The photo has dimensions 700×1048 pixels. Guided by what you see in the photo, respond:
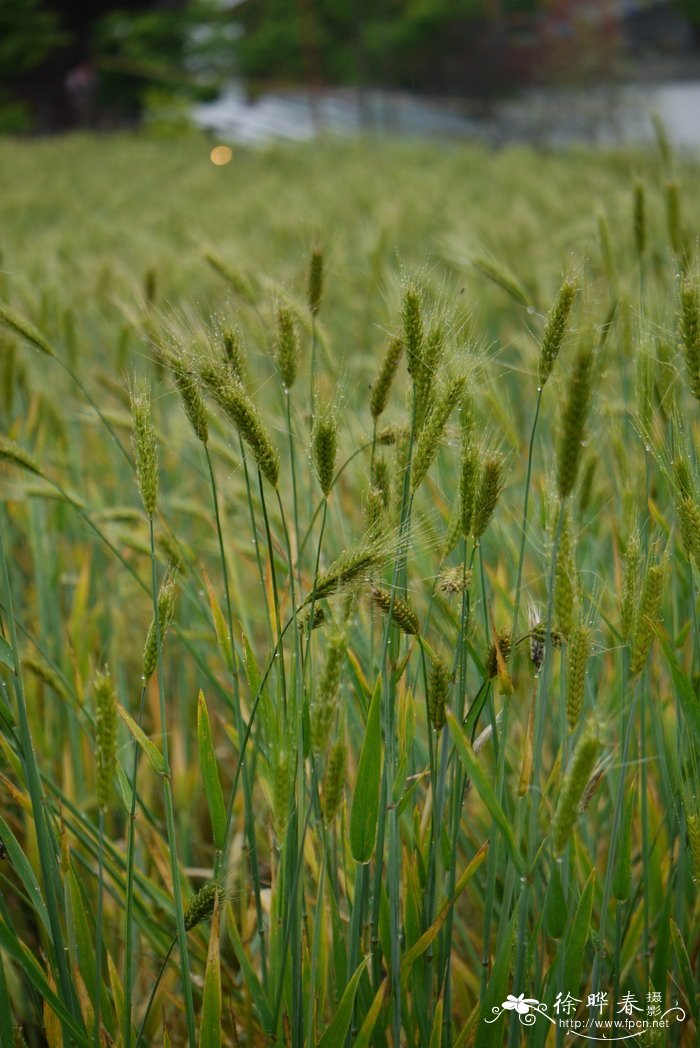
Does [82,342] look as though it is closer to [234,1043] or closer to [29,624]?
[29,624]

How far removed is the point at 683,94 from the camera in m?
17.1

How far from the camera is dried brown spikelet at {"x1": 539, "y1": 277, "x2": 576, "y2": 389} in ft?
2.33

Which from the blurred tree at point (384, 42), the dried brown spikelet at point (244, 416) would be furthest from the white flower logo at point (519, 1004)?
the blurred tree at point (384, 42)

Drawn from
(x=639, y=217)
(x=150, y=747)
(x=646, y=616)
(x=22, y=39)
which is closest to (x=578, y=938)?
(x=646, y=616)

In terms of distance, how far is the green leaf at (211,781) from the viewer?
71 centimetres

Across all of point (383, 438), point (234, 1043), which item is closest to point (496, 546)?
point (383, 438)

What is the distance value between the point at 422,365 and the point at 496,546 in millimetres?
670

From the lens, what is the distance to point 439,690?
698 mm

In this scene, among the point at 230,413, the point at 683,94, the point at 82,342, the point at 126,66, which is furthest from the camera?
the point at 126,66

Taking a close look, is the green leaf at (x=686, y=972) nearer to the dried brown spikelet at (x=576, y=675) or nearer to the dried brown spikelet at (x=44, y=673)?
the dried brown spikelet at (x=576, y=675)

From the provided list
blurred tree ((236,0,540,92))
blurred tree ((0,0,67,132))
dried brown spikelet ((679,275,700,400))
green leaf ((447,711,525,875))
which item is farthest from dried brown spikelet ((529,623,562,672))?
blurred tree ((0,0,67,132))

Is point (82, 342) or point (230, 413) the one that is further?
point (82, 342)

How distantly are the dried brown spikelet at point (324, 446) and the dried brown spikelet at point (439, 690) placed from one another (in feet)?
0.51

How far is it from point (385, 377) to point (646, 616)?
0.98ft
